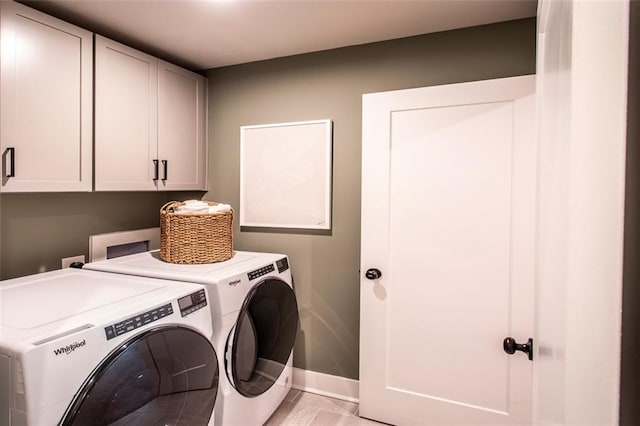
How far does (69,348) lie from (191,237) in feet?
3.32

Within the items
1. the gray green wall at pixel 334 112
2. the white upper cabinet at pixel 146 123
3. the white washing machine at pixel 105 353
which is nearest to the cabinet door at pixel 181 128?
the white upper cabinet at pixel 146 123

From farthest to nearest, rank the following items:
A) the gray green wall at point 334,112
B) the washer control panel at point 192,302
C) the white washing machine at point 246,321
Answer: the gray green wall at point 334,112, the white washing machine at point 246,321, the washer control panel at point 192,302

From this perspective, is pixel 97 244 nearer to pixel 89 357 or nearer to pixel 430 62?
pixel 89 357

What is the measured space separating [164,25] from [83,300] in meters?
1.54

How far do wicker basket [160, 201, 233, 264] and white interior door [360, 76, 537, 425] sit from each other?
876mm

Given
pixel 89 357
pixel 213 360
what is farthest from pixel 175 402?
pixel 89 357

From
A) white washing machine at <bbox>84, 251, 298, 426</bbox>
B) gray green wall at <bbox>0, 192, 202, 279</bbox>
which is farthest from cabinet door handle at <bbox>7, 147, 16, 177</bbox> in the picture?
white washing machine at <bbox>84, 251, 298, 426</bbox>

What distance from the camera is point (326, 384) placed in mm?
2482

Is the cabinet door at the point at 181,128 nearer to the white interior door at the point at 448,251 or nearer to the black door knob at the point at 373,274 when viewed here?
the white interior door at the point at 448,251

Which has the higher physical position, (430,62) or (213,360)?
(430,62)

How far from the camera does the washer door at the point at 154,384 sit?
3.60ft

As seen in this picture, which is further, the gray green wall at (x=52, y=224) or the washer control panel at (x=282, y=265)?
the washer control panel at (x=282, y=265)

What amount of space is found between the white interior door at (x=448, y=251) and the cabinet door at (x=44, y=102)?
1.55 metres

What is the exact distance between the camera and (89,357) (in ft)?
3.60
